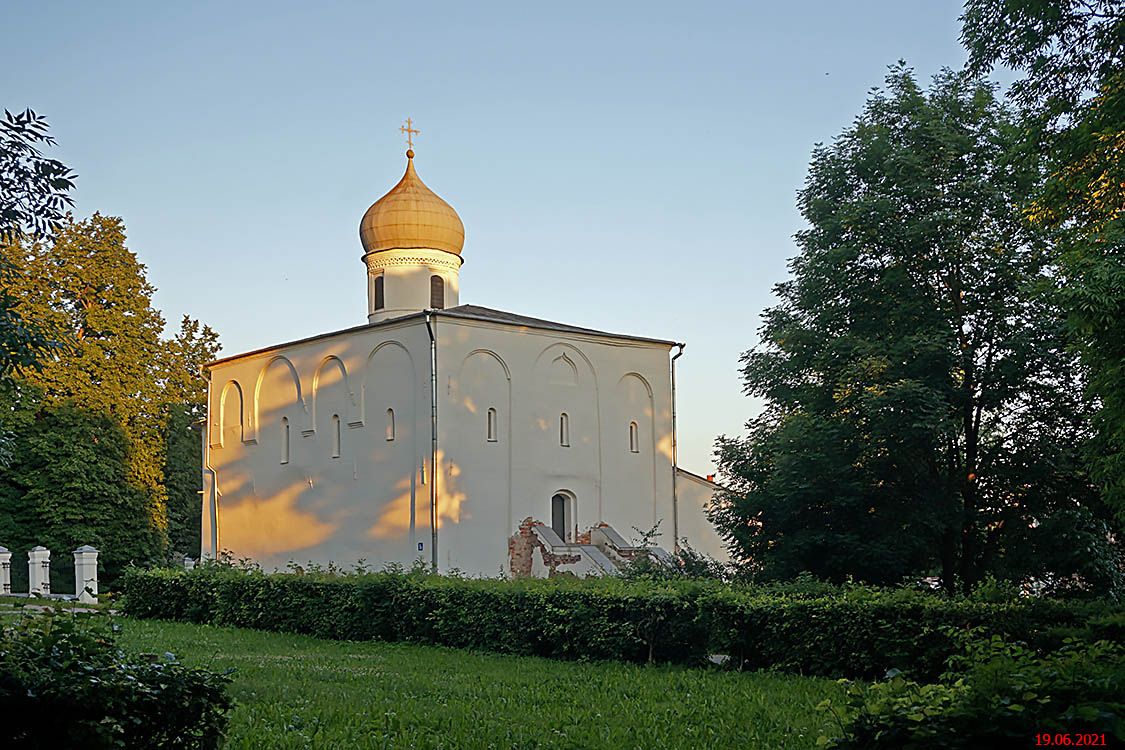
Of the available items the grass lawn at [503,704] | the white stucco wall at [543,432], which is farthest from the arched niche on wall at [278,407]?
the grass lawn at [503,704]

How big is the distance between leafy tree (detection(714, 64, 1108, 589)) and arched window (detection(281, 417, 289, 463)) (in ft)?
50.5

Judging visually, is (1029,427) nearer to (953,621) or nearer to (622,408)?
(953,621)

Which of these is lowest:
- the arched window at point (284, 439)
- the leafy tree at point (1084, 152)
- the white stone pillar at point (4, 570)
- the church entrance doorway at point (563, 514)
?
the white stone pillar at point (4, 570)

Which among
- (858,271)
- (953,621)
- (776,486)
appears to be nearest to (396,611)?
(776,486)

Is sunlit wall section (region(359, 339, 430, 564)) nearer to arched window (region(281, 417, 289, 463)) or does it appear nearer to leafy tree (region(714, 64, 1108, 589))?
arched window (region(281, 417, 289, 463))

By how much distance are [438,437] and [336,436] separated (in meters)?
4.25

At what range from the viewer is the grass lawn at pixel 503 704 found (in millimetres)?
8000

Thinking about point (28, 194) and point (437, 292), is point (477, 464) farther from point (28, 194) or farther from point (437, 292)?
point (28, 194)

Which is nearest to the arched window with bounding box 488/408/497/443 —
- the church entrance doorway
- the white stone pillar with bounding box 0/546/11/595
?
the church entrance doorway

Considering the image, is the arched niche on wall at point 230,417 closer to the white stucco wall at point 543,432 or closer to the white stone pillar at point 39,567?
the white stone pillar at point 39,567

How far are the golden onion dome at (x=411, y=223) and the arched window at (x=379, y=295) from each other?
833 mm

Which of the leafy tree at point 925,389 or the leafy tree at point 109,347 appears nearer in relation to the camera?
the leafy tree at point 925,389

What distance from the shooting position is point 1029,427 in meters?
20.1

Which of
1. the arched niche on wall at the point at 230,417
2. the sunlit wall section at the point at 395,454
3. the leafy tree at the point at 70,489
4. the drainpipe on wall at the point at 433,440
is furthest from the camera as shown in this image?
the arched niche on wall at the point at 230,417
